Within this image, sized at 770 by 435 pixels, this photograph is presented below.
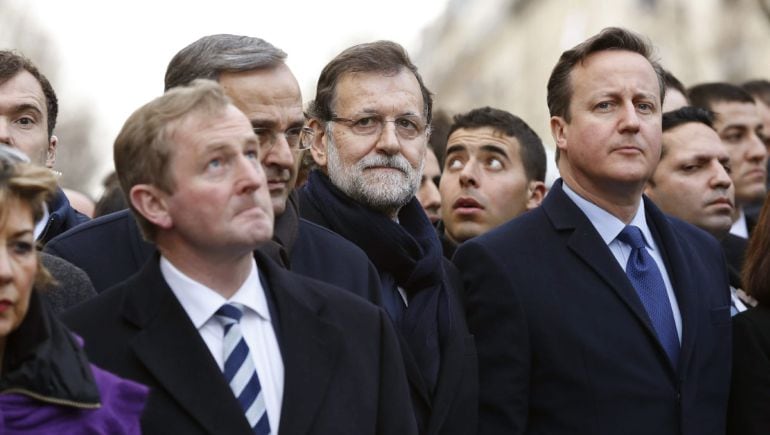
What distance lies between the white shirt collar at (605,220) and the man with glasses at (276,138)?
94 cm

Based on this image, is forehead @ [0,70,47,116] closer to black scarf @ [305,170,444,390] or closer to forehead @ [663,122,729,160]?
black scarf @ [305,170,444,390]

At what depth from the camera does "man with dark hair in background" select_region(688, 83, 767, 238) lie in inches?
345

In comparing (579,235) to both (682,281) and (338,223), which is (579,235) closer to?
(682,281)

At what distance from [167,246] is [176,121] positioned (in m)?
0.37

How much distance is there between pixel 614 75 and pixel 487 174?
1689mm

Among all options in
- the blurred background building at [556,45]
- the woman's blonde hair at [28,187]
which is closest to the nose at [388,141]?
the woman's blonde hair at [28,187]

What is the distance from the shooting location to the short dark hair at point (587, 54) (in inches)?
243

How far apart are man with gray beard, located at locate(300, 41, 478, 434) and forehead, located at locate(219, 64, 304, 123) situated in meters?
0.61

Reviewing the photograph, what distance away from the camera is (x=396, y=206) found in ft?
19.6

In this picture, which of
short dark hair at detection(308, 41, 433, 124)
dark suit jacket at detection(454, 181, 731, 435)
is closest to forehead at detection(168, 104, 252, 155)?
dark suit jacket at detection(454, 181, 731, 435)

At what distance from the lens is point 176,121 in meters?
4.57

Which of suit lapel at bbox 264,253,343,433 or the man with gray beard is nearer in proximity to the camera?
suit lapel at bbox 264,253,343,433

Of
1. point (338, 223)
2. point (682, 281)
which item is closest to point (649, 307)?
point (682, 281)

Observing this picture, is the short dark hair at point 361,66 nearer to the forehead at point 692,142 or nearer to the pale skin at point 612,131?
the pale skin at point 612,131
